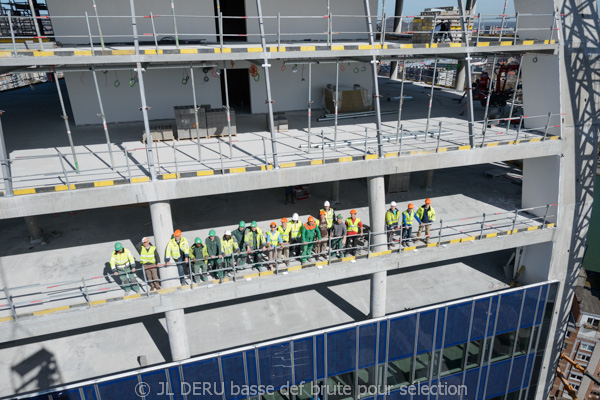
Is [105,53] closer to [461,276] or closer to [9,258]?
[9,258]

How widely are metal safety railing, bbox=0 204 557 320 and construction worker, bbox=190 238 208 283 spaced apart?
3cm

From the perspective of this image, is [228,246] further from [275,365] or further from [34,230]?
[34,230]

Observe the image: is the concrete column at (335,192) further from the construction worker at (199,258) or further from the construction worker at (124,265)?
the construction worker at (124,265)

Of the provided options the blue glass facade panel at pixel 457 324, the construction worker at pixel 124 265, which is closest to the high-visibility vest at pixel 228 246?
the construction worker at pixel 124 265

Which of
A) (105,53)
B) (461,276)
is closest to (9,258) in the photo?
(105,53)

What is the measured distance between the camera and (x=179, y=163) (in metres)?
10.9

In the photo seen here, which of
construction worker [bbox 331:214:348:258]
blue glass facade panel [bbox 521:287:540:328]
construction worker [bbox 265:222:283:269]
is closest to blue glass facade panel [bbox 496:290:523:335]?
blue glass facade panel [bbox 521:287:540:328]

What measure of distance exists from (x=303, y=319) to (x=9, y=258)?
9.40 meters

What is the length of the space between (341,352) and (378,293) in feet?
7.26

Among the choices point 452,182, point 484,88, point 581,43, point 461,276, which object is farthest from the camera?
point 484,88

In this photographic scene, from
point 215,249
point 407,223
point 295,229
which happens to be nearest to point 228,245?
point 215,249

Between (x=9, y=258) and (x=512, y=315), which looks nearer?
(x=9, y=258)

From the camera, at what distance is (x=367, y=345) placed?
42.0 feet

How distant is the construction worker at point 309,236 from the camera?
11.3 meters
